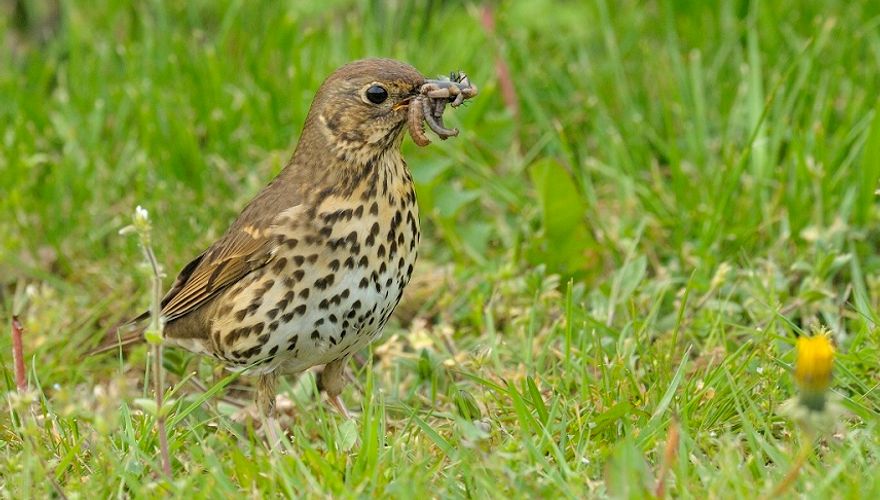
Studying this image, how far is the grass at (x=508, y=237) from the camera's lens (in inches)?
141

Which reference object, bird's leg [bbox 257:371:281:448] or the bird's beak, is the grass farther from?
the bird's beak

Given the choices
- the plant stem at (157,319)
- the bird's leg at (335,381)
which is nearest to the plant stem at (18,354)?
the plant stem at (157,319)

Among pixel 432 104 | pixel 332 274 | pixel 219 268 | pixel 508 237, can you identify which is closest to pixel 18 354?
pixel 219 268

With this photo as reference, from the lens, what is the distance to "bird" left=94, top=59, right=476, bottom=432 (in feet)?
13.4

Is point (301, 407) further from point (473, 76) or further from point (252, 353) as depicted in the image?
point (473, 76)

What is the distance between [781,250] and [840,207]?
33 cm

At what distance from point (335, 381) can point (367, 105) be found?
3.09 feet

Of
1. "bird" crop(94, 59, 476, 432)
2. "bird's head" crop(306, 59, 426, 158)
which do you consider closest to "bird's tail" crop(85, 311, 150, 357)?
"bird" crop(94, 59, 476, 432)

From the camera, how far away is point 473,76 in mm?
6582

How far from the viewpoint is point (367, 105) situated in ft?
13.7

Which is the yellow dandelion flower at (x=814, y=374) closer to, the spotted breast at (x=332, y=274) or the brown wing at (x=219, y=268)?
the spotted breast at (x=332, y=274)

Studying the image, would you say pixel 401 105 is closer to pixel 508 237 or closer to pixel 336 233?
pixel 336 233

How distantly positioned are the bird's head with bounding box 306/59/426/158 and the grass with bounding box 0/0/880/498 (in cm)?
77

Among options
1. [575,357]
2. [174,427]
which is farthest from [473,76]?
[174,427]
